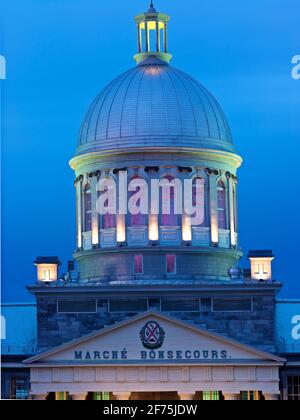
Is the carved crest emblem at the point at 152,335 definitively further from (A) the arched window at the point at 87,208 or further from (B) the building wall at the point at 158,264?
(A) the arched window at the point at 87,208

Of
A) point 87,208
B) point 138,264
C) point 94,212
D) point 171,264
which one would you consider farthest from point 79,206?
point 171,264

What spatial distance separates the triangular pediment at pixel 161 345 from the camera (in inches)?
2741

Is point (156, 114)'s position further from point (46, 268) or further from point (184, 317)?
point (184, 317)

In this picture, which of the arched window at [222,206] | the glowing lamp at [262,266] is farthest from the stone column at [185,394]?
the arched window at [222,206]

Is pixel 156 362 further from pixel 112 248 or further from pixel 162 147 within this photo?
pixel 162 147

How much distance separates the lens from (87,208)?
274 feet

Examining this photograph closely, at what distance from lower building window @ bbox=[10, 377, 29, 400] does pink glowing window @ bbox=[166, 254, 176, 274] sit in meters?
12.0

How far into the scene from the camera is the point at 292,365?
71125 mm

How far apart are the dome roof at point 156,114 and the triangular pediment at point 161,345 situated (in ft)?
50.4

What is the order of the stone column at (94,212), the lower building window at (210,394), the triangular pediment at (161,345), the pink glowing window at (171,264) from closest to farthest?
the triangular pediment at (161,345), the lower building window at (210,394), the pink glowing window at (171,264), the stone column at (94,212)

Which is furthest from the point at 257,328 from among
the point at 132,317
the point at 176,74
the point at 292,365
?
the point at 176,74

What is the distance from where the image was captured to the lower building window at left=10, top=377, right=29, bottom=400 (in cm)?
7222

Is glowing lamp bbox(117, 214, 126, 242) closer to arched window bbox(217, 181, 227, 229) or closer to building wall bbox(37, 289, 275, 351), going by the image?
arched window bbox(217, 181, 227, 229)

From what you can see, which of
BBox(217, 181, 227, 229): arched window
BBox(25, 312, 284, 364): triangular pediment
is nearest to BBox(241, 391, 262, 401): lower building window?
BBox(25, 312, 284, 364): triangular pediment
